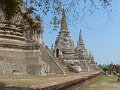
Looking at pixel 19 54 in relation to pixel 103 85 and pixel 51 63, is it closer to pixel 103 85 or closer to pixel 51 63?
pixel 103 85

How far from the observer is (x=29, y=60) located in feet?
67.2

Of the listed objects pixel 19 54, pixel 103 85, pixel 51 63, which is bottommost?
pixel 103 85

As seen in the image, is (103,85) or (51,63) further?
(51,63)

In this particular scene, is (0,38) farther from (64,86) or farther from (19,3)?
(19,3)

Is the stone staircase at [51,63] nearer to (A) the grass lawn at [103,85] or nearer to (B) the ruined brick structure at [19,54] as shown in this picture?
(A) the grass lawn at [103,85]

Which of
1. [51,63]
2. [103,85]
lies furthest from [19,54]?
[51,63]

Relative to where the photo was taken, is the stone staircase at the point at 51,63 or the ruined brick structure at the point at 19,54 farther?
the stone staircase at the point at 51,63

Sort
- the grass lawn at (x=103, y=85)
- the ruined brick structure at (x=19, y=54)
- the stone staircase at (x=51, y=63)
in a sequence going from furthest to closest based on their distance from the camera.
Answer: the stone staircase at (x=51, y=63) → the grass lawn at (x=103, y=85) → the ruined brick structure at (x=19, y=54)

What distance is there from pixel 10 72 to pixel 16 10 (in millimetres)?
10603

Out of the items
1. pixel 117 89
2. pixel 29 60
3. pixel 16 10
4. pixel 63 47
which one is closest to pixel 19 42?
pixel 29 60

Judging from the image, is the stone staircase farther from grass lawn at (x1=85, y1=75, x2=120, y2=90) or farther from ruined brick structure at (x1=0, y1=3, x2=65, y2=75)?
ruined brick structure at (x1=0, y1=3, x2=65, y2=75)

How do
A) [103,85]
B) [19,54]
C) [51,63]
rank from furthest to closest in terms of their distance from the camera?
1. [51,63]
2. [103,85]
3. [19,54]

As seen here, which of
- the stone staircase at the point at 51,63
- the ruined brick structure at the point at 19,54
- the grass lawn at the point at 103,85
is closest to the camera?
the ruined brick structure at the point at 19,54

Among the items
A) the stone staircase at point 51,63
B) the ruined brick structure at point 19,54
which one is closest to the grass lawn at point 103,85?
the stone staircase at point 51,63
